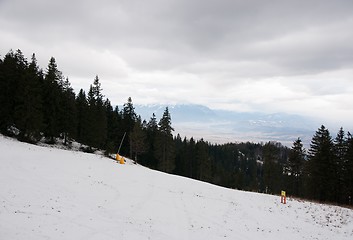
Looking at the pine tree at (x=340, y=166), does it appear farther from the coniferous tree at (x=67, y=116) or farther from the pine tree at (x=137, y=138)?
the coniferous tree at (x=67, y=116)

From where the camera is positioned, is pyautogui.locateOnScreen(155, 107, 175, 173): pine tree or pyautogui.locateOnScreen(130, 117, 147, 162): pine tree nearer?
pyautogui.locateOnScreen(130, 117, 147, 162): pine tree

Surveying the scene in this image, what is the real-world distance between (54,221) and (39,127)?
31.9 m

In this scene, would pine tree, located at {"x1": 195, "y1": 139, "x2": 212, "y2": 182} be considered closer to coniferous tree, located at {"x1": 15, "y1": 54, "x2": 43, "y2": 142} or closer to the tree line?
the tree line

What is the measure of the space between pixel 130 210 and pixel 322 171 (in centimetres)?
3810

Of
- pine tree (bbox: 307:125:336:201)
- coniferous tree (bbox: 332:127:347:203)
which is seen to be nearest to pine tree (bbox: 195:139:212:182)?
pine tree (bbox: 307:125:336:201)

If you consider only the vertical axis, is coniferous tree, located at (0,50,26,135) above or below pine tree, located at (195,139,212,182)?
above

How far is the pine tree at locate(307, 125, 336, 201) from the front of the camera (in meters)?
42.6

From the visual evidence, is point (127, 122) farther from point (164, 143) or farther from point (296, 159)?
point (296, 159)

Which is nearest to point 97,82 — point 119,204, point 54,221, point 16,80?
point 16,80

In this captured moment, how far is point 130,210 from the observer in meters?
16.5

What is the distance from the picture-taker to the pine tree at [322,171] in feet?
140

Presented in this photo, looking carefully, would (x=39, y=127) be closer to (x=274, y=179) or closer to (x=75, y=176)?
(x=75, y=176)

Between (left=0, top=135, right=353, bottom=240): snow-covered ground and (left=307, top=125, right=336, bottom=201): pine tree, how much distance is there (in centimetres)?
2066

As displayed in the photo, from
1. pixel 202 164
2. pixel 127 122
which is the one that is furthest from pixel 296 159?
pixel 127 122
